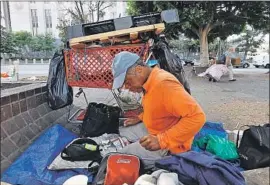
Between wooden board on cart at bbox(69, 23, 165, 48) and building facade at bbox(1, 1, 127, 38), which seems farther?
building facade at bbox(1, 1, 127, 38)

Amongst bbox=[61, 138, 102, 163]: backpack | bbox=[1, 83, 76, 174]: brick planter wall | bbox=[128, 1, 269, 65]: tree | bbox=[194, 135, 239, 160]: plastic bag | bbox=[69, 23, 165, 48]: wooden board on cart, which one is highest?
bbox=[128, 1, 269, 65]: tree

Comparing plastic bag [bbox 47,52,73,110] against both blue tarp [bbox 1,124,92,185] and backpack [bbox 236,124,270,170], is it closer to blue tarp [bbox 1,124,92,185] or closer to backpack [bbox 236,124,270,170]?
blue tarp [bbox 1,124,92,185]

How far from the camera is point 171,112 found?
6.59 feet

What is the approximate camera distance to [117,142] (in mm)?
2951

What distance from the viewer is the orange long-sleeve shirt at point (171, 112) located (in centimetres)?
190

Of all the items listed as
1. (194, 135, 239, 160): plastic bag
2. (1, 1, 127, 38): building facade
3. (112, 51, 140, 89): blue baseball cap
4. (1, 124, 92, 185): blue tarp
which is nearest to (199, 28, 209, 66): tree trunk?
(194, 135, 239, 160): plastic bag

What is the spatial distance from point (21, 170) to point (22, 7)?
133 feet

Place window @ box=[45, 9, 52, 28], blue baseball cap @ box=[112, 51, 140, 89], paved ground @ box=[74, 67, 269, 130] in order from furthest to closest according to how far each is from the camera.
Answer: window @ box=[45, 9, 52, 28], paved ground @ box=[74, 67, 269, 130], blue baseball cap @ box=[112, 51, 140, 89]

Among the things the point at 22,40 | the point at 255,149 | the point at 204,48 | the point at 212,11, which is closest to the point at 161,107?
the point at 255,149

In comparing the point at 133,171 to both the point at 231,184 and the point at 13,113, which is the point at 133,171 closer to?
the point at 231,184

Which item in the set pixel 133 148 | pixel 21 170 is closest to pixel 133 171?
pixel 133 148

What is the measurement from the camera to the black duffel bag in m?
3.36

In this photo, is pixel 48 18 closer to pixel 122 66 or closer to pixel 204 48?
pixel 204 48

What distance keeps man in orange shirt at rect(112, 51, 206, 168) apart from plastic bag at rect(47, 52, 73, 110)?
163 centimetres
